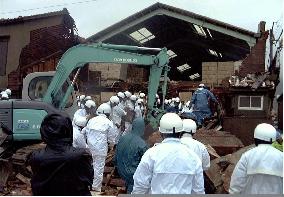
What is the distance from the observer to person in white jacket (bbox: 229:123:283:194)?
14.1 feet

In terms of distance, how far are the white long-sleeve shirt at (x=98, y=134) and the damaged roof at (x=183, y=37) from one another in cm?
132

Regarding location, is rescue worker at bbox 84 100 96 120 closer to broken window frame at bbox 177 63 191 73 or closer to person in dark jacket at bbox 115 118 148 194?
broken window frame at bbox 177 63 191 73

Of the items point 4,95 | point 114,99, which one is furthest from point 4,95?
point 114,99

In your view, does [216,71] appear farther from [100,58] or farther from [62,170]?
[62,170]

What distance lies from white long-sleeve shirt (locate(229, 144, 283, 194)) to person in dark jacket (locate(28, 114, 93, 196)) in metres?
1.33

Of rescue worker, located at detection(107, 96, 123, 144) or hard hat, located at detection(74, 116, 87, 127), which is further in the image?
rescue worker, located at detection(107, 96, 123, 144)

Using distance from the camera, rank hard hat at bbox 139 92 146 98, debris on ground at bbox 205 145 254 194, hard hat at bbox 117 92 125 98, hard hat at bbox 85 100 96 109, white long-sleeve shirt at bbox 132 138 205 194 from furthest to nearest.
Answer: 1. hard hat at bbox 139 92 146 98
2. hard hat at bbox 117 92 125 98
3. hard hat at bbox 85 100 96 109
4. debris on ground at bbox 205 145 254 194
5. white long-sleeve shirt at bbox 132 138 205 194

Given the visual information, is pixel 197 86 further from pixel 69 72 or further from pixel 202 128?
pixel 69 72

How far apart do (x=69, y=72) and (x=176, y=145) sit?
464cm

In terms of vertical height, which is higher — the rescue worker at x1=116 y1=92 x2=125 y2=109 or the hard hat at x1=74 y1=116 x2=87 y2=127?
the rescue worker at x1=116 y1=92 x2=125 y2=109

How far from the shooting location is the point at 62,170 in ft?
12.0

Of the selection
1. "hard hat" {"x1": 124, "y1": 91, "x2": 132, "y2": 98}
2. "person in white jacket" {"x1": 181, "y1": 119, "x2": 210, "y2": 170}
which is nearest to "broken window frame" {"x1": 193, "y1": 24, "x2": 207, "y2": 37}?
"hard hat" {"x1": 124, "y1": 91, "x2": 132, "y2": 98}

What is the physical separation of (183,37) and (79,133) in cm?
247

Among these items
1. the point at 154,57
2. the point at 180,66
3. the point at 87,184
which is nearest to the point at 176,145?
the point at 87,184
